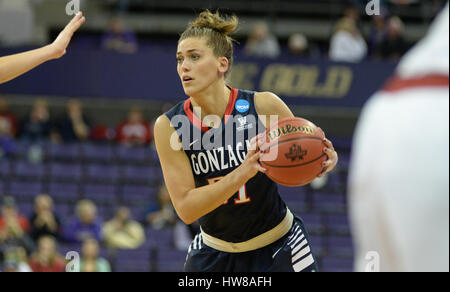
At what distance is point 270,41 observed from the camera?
16.1m

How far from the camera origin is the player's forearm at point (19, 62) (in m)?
4.13

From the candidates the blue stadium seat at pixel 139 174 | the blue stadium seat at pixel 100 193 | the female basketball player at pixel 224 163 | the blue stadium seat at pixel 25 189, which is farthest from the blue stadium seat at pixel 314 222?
the female basketball player at pixel 224 163

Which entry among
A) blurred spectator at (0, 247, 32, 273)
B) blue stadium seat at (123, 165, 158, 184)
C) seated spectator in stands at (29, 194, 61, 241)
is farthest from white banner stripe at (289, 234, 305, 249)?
blue stadium seat at (123, 165, 158, 184)

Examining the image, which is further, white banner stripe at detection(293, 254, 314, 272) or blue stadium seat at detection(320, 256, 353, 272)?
blue stadium seat at detection(320, 256, 353, 272)

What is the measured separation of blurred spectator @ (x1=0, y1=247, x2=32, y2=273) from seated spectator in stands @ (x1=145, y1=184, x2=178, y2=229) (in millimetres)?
2854

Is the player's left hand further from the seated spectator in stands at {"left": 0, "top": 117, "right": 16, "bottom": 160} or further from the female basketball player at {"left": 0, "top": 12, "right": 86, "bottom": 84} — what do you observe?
the seated spectator in stands at {"left": 0, "top": 117, "right": 16, "bottom": 160}

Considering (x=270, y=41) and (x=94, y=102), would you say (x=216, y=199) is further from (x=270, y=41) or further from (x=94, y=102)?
(x=94, y=102)

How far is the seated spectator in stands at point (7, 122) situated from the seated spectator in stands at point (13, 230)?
3267 millimetres

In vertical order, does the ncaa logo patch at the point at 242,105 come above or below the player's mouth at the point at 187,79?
below

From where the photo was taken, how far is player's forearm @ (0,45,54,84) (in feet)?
13.5

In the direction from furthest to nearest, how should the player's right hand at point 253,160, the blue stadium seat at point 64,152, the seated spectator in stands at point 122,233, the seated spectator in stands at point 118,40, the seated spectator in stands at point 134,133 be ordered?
1. the seated spectator in stands at point 118,40
2. the seated spectator in stands at point 134,133
3. the blue stadium seat at point 64,152
4. the seated spectator in stands at point 122,233
5. the player's right hand at point 253,160

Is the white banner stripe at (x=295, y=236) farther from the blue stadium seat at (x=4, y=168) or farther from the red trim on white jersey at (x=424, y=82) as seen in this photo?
the blue stadium seat at (x=4, y=168)

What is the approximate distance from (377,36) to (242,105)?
12.0 metres

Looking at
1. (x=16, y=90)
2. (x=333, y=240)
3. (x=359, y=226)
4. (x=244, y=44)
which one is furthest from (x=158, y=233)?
(x=359, y=226)
